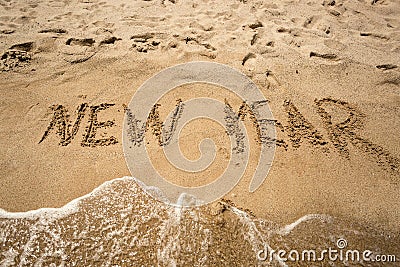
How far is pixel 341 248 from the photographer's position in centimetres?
214

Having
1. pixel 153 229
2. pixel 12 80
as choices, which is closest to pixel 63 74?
pixel 12 80

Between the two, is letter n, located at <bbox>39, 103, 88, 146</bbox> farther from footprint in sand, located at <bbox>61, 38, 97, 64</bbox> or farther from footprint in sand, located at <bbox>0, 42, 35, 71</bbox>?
footprint in sand, located at <bbox>0, 42, 35, 71</bbox>

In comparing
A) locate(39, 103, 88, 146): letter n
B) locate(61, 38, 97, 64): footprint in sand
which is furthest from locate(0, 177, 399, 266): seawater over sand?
locate(61, 38, 97, 64): footprint in sand

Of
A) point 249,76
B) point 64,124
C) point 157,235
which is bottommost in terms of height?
point 157,235

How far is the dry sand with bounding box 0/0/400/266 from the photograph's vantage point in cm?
241

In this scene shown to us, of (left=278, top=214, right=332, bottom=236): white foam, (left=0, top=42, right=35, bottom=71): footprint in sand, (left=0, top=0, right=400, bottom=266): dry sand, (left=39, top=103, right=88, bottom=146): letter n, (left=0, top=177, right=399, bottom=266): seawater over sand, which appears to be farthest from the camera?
(left=0, top=42, right=35, bottom=71): footprint in sand

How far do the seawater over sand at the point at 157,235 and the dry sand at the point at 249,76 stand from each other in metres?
0.04

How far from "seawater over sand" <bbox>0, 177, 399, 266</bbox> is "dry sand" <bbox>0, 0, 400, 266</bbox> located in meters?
0.04

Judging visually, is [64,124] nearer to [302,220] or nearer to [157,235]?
[157,235]

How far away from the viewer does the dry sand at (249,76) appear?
2.41 metres

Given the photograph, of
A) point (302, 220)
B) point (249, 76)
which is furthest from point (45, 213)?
point (249, 76)

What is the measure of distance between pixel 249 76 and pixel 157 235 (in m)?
1.95

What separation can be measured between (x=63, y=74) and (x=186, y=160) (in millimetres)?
1842

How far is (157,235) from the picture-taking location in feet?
7.18
